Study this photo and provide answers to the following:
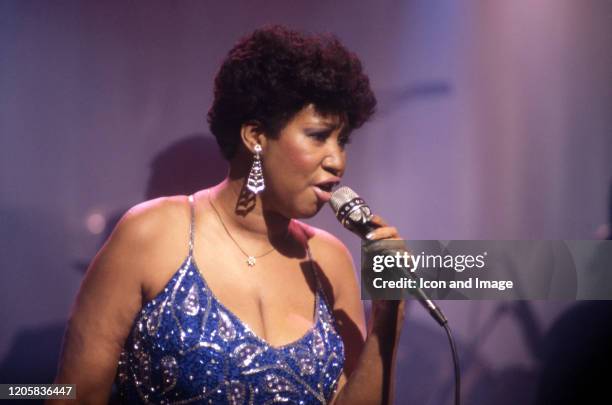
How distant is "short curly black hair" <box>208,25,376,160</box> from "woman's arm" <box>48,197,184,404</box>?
0.32 m

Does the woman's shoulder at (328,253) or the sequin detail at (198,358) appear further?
the woman's shoulder at (328,253)

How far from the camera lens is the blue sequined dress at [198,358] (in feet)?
4.03

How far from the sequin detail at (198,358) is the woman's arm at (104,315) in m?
0.04

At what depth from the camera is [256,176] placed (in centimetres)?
128

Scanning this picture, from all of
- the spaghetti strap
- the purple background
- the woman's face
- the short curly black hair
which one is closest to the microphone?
the woman's face

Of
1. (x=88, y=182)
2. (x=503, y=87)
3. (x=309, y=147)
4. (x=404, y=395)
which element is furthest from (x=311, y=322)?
(x=503, y=87)

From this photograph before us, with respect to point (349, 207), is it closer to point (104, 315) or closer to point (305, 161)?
point (305, 161)

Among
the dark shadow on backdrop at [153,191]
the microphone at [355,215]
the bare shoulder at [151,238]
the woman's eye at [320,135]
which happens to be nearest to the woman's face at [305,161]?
the woman's eye at [320,135]

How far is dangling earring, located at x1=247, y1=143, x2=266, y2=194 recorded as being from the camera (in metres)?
1.28

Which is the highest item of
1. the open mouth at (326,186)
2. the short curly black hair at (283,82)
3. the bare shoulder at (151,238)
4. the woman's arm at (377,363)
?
the short curly black hair at (283,82)

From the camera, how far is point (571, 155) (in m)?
1.75

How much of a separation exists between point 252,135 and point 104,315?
Answer: 457 mm

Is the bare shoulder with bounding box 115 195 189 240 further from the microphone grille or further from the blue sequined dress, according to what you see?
the microphone grille

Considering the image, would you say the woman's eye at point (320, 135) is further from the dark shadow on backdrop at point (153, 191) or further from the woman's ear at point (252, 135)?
the dark shadow on backdrop at point (153, 191)
